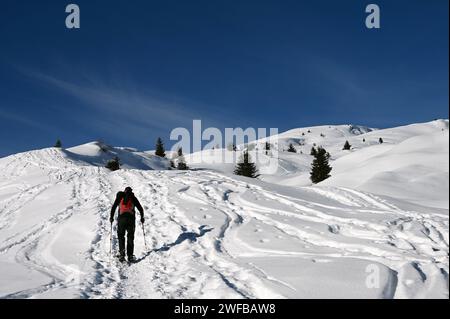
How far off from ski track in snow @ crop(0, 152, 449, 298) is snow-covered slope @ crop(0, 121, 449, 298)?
34mm

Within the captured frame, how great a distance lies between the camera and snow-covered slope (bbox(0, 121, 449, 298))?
6.76 metres

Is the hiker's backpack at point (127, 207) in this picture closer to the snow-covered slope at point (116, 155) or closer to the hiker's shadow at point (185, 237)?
the hiker's shadow at point (185, 237)

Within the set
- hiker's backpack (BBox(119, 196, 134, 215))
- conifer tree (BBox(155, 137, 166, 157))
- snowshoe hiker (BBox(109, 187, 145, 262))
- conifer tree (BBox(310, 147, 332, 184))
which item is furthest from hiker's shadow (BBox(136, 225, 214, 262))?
conifer tree (BBox(155, 137, 166, 157))

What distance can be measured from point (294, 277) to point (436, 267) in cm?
280

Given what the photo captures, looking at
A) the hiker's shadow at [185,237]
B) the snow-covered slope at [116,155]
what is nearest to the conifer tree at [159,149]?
the snow-covered slope at [116,155]

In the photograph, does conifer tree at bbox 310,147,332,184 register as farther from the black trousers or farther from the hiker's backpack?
the black trousers

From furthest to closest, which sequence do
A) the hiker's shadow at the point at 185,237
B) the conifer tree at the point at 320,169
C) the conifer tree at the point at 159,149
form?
the conifer tree at the point at 159,149 → the conifer tree at the point at 320,169 → the hiker's shadow at the point at 185,237

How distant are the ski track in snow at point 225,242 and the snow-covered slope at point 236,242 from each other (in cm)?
3

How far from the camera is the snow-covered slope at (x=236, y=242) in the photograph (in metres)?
6.76

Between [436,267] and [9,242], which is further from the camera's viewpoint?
[9,242]

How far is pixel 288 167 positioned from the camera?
257ft

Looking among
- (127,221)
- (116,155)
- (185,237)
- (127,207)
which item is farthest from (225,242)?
(116,155)

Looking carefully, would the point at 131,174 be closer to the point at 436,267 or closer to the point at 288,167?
the point at 436,267
